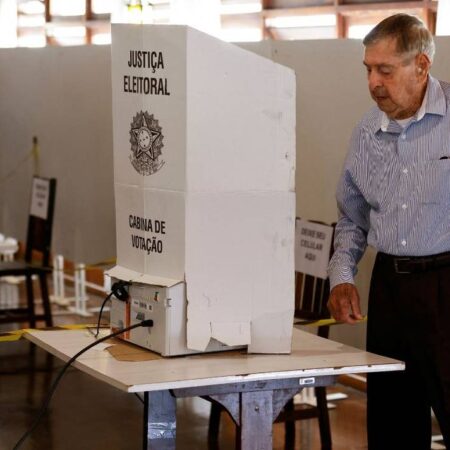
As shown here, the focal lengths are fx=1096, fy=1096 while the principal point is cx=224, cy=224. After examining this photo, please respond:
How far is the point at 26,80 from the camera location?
7.14 meters

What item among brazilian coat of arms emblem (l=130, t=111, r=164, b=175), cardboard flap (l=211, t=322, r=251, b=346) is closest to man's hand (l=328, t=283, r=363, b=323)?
cardboard flap (l=211, t=322, r=251, b=346)

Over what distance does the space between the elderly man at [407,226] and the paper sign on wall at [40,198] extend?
3437 millimetres

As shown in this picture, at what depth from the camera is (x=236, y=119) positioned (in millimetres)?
2426

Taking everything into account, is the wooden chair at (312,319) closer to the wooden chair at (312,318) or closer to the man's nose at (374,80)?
the wooden chair at (312,318)

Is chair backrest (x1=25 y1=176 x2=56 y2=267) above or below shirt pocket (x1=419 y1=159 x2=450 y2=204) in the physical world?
below

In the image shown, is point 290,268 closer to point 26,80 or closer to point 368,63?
point 368,63

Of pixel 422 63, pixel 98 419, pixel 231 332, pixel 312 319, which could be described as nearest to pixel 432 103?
pixel 422 63

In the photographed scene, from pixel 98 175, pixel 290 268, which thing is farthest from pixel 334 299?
pixel 98 175

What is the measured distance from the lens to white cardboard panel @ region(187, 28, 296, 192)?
2.36 meters

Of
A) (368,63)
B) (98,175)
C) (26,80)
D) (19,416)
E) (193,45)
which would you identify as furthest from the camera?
(26,80)

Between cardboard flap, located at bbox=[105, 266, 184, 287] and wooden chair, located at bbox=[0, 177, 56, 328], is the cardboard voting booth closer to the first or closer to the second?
cardboard flap, located at bbox=[105, 266, 184, 287]

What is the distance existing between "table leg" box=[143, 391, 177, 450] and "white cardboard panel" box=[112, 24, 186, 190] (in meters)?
0.46

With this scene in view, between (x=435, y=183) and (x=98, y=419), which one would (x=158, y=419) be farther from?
(x=98, y=419)

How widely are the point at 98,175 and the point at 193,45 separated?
4068 mm
